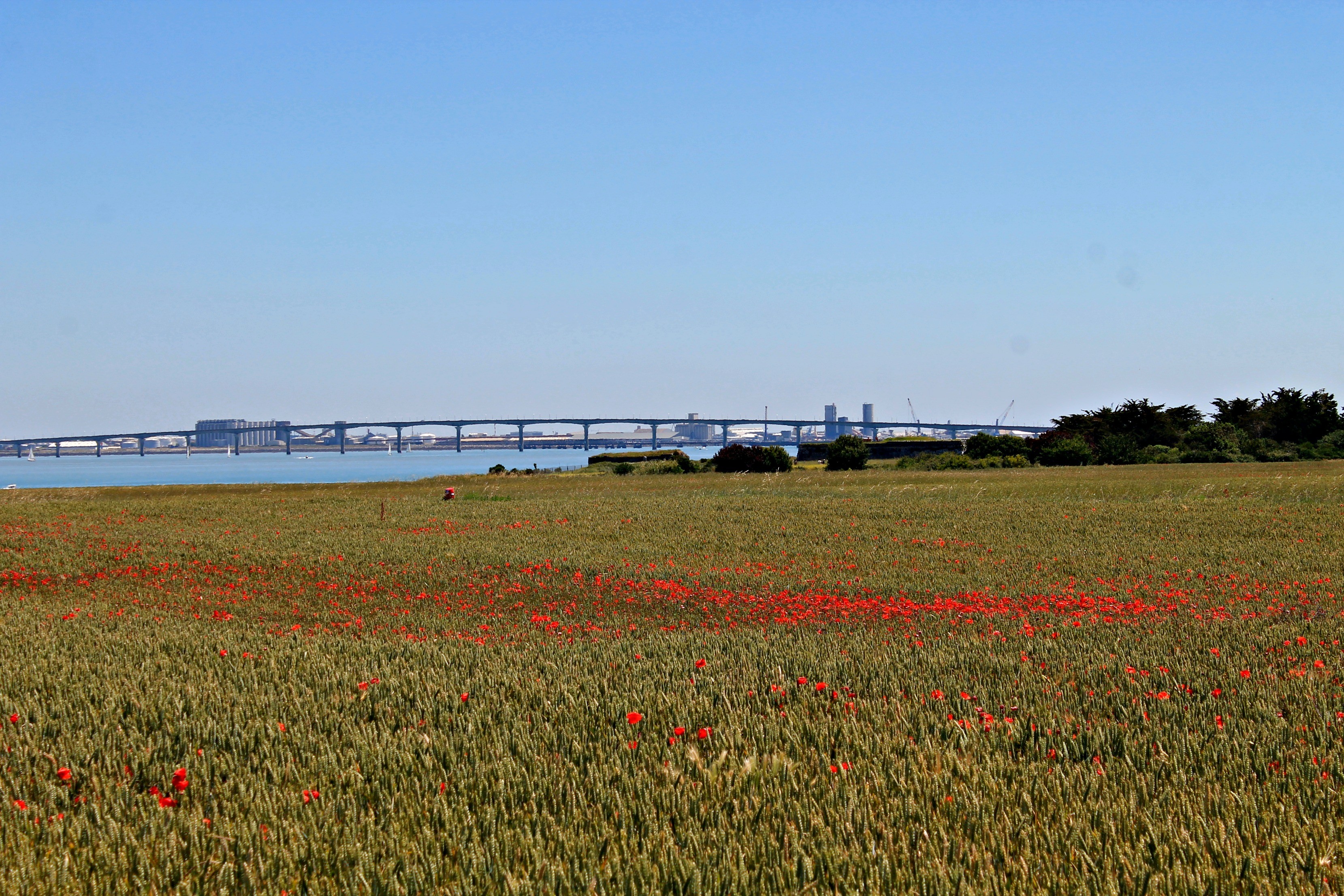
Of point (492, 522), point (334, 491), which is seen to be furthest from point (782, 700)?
point (334, 491)

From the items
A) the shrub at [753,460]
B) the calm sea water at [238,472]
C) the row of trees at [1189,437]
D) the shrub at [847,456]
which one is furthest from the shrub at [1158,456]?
the calm sea water at [238,472]

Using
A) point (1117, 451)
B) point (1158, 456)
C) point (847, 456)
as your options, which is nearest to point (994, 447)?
point (1117, 451)

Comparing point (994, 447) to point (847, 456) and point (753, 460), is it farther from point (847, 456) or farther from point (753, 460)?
point (753, 460)

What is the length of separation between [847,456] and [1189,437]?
91.3 feet

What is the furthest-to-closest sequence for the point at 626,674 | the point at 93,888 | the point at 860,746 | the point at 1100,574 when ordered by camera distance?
the point at 1100,574
the point at 626,674
the point at 860,746
the point at 93,888

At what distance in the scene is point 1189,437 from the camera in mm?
73938

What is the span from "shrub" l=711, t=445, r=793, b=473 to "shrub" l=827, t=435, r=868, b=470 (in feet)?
11.7

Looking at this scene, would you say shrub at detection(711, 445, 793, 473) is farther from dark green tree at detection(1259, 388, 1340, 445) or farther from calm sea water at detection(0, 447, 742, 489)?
dark green tree at detection(1259, 388, 1340, 445)

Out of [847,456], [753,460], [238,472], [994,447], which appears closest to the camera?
[753,460]

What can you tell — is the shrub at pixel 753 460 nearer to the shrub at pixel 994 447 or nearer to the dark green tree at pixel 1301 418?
the shrub at pixel 994 447

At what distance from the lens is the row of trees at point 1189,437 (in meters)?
68.0

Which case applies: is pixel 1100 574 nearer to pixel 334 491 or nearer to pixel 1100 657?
pixel 1100 657

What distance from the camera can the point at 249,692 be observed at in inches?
305

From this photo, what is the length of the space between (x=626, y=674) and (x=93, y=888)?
466 cm
